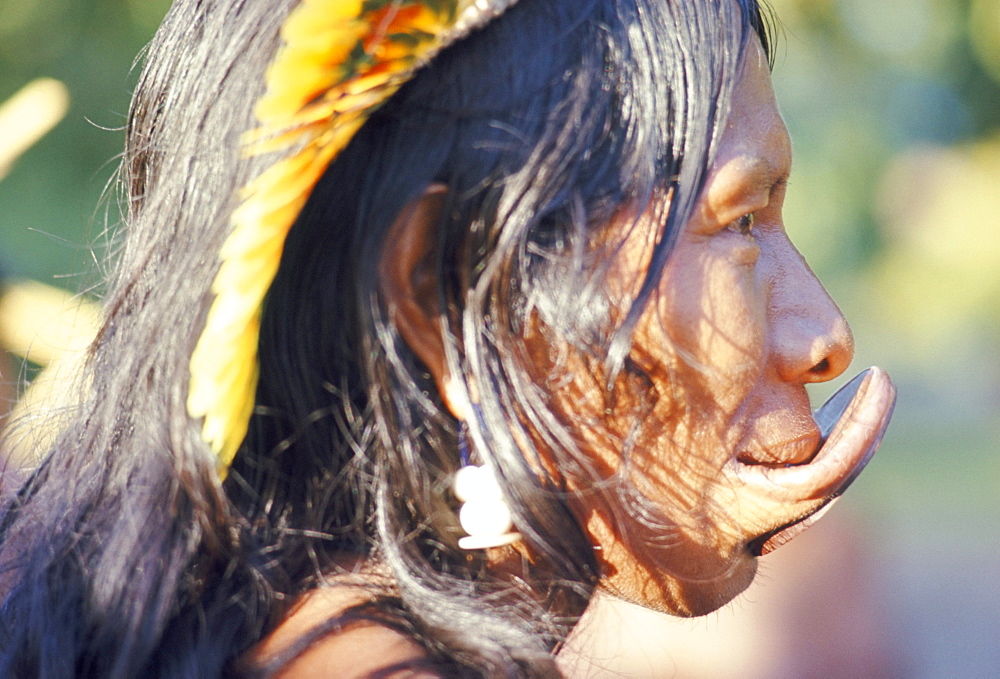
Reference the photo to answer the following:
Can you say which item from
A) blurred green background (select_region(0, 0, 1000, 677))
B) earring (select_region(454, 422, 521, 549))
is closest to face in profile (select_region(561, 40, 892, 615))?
earring (select_region(454, 422, 521, 549))

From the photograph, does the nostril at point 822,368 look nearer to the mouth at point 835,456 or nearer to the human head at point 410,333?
the mouth at point 835,456

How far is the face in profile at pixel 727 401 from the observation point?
92cm

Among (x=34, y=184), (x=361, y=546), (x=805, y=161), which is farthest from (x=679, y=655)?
(x=805, y=161)

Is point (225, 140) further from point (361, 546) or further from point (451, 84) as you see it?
point (361, 546)

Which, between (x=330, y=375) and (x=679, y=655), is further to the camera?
(x=679, y=655)

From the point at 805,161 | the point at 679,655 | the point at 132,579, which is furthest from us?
the point at 805,161

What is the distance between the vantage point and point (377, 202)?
34.2 inches

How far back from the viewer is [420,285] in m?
0.90

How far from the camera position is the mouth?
0.96 meters

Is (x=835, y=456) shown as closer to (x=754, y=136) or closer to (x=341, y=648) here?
(x=754, y=136)

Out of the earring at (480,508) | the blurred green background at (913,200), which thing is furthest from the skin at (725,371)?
the blurred green background at (913,200)

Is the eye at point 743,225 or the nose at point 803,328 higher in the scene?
the eye at point 743,225

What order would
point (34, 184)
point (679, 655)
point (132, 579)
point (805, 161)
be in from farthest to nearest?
point (805, 161), point (34, 184), point (679, 655), point (132, 579)

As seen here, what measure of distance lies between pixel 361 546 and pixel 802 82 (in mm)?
6879
